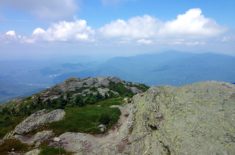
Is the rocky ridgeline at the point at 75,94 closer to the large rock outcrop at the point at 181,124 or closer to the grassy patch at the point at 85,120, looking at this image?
the grassy patch at the point at 85,120

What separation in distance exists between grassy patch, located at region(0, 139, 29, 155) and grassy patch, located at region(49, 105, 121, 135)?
614cm

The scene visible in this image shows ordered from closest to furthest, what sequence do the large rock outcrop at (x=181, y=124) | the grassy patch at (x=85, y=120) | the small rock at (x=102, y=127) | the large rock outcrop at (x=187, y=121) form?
1. the large rock outcrop at (x=187, y=121)
2. the large rock outcrop at (x=181, y=124)
3. the small rock at (x=102, y=127)
4. the grassy patch at (x=85, y=120)

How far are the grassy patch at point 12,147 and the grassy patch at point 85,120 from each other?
6142 mm

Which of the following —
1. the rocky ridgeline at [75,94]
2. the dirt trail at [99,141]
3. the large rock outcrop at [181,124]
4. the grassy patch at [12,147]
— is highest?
the large rock outcrop at [181,124]

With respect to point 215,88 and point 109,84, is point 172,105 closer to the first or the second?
point 215,88

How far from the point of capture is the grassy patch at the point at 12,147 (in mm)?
44125

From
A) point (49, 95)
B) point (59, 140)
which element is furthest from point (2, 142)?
point (49, 95)

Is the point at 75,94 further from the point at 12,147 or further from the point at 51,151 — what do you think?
the point at 51,151

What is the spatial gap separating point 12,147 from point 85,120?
44.9 ft

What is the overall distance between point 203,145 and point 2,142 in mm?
32992

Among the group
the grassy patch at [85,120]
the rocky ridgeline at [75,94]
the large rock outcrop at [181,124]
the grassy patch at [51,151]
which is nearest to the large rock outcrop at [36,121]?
the grassy patch at [85,120]

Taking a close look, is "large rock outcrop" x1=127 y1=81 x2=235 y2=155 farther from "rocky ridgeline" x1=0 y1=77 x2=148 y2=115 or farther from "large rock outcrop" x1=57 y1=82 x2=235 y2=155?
"rocky ridgeline" x1=0 y1=77 x2=148 y2=115

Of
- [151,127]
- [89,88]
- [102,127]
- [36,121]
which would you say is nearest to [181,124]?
[151,127]

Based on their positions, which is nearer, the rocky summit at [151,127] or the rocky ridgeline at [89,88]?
the rocky summit at [151,127]
